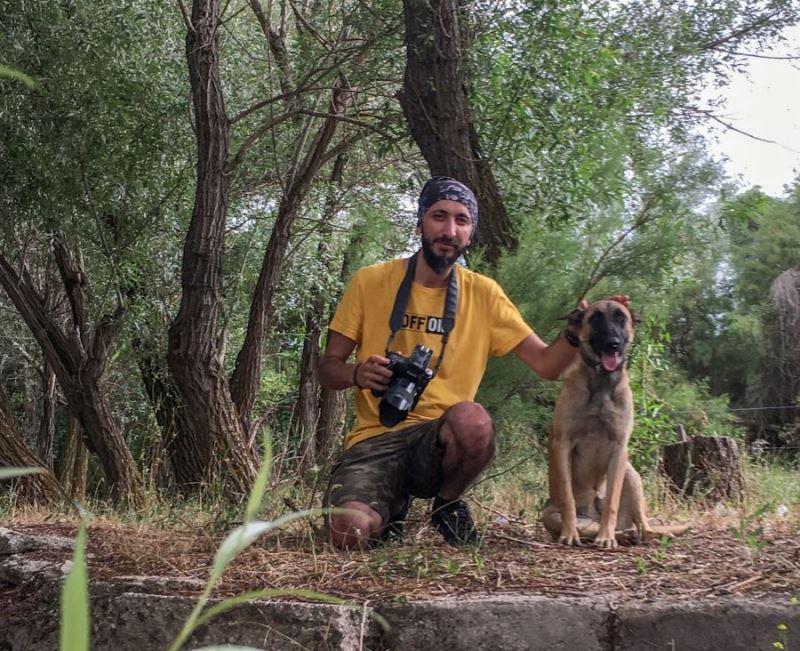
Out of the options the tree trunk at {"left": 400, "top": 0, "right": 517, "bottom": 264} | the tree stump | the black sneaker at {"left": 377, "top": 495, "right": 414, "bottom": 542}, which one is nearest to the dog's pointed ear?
the black sneaker at {"left": 377, "top": 495, "right": 414, "bottom": 542}

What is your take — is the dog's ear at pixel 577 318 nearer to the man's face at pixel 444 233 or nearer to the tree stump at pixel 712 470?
the man's face at pixel 444 233

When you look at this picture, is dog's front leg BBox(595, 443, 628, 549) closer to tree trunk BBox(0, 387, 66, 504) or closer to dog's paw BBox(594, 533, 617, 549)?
dog's paw BBox(594, 533, 617, 549)

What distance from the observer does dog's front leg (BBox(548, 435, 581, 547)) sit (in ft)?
14.6

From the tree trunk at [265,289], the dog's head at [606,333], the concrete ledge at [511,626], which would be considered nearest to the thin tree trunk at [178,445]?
the tree trunk at [265,289]

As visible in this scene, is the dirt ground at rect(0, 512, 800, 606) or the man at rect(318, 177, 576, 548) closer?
the dirt ground at rect(0, 512, 800, 606)

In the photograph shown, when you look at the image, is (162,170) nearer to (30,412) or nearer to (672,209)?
(672,209)

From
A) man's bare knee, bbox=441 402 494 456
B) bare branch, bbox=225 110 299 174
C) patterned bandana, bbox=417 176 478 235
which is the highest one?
bare branch, bbox=225 110 299 174

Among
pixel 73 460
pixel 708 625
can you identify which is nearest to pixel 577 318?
pixel 708 625

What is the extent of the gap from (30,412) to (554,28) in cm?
1587

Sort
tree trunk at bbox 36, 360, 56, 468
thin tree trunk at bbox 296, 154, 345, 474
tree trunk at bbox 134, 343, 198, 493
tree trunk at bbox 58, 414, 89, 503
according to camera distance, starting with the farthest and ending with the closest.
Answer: tree trunk at bbox 36, 360, 56, 468 → tree trunk at bbox 58, 414, 89, 503 → thin tree trunk at bbox 296, 154, 345, 474 → tree trunk at bbox 134, 343, 198, 493

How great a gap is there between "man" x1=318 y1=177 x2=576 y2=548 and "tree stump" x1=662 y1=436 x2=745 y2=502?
234 cm

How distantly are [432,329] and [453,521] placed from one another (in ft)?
2.95

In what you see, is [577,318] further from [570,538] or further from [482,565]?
[482,565]

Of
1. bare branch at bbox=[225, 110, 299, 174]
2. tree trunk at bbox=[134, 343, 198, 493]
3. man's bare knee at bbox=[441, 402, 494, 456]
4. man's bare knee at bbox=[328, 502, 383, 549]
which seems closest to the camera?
man's bare knee at bbox=[328, 502, 383, 549]
